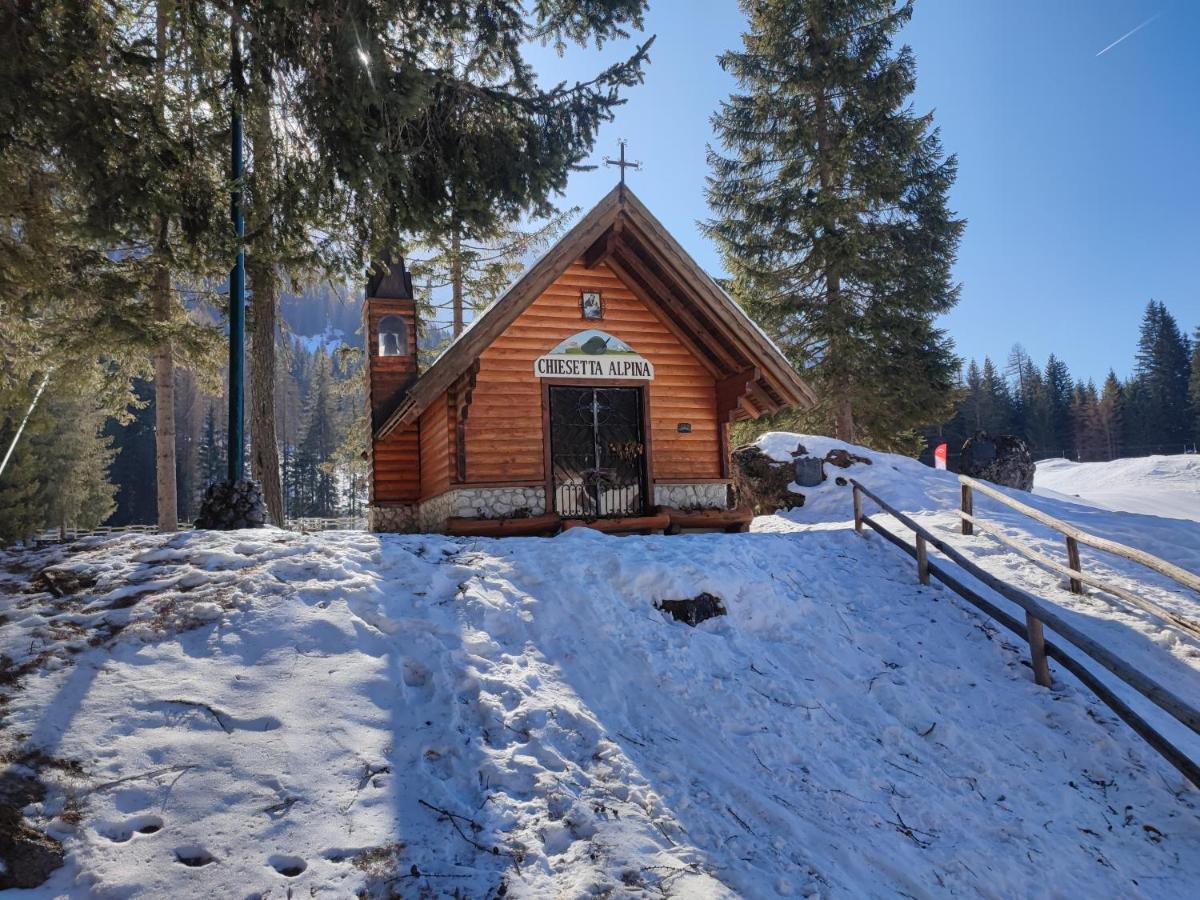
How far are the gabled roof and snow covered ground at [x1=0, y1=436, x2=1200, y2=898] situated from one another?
3.99 m

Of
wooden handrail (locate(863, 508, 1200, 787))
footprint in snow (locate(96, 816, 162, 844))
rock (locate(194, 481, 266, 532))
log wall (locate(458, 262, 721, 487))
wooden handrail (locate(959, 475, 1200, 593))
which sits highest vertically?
log wall (locate(458, 262, 721, 487))

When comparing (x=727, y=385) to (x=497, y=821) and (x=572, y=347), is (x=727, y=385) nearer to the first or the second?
(x=572, y=347)

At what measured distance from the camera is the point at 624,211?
460 inches

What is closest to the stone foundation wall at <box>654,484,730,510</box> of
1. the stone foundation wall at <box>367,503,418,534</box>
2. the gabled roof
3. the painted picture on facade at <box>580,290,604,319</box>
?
the gabled roof

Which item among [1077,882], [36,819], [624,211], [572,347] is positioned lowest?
[1077,882]

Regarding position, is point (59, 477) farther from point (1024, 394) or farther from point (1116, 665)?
point (1024, 394)

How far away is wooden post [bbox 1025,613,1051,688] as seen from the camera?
661cm

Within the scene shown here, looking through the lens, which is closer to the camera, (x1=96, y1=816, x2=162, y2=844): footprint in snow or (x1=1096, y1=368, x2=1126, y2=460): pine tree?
(x1=96, y1=816, x2=162, y2=844): footprint in snow

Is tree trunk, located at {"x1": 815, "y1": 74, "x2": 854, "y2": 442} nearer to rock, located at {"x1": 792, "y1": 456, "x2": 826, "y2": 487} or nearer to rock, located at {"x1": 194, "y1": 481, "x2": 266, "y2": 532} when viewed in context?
rock, located at {"x1": 792, "y1": 456, "x2": 826, "y2": 487}

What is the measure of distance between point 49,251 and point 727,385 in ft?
32.2

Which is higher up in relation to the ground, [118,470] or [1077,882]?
[118,470]

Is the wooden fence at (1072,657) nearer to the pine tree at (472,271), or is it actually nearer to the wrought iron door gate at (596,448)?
the wrought iron door gate at (596,448)

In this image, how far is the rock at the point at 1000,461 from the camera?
1903 cm

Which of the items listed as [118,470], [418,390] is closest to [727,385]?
[418,390]
